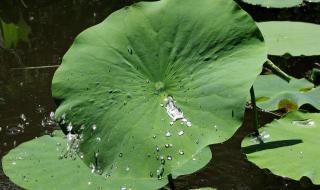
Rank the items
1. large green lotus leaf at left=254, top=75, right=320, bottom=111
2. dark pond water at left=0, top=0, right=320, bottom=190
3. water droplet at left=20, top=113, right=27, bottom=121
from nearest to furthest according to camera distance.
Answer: dark pond water at left=0, top=0, right=320, bottom=190 < large green lotus leaf at left=254, top=75, right=320, bottom=111 < water droplet at left=20, top=113, right=27, bottom=121

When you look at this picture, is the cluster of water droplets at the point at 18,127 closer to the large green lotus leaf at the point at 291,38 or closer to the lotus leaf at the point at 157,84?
the lotus leaf at the point at 157,84

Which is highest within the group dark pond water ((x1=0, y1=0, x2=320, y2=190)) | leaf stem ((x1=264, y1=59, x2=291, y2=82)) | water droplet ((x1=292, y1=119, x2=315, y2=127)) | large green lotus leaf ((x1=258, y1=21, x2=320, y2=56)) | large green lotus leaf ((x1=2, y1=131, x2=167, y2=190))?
leaf stem ((x1=264, y1=59, x2=291, y2=82))

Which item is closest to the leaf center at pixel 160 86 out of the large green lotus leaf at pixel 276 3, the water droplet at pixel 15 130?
the water droplet at pixel 15 130

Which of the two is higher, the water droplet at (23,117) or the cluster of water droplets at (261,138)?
the cluster of water droplets at (261,138)

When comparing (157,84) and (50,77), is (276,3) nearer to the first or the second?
(50,77)

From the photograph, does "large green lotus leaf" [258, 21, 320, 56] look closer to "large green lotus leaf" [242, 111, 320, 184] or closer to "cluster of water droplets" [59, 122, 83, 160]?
"large green lotus leaf" [242, 111, 320, 184]

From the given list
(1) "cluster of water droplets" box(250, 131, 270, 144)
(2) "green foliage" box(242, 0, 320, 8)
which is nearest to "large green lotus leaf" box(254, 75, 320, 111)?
(1) "cluster of water droplets" box(250, 131, 270, 144)
